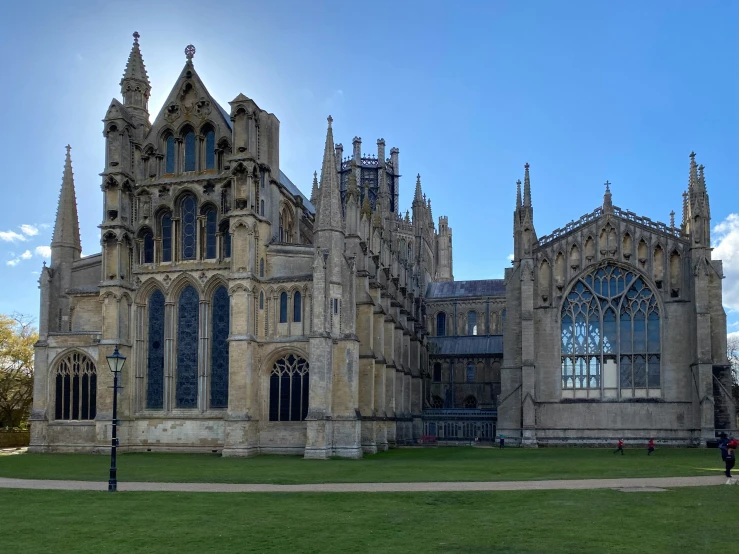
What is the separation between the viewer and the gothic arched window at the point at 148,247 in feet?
166

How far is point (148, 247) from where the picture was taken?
50938 millimetres

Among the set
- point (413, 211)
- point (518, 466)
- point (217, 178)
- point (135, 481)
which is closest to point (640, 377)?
point (518, 466)

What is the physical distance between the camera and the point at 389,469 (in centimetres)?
3344

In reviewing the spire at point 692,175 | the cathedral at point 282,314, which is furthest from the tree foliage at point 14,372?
the spire at point 692,175

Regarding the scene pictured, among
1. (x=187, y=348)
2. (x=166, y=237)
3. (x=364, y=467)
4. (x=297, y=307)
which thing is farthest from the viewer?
(x=166, y=237)

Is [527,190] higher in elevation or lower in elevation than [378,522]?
higher

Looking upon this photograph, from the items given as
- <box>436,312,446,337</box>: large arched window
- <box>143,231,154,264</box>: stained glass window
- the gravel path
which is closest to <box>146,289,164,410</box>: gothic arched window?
<box>143,231,154,264</box>: stained glass window

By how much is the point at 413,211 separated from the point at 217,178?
5480 centimetres

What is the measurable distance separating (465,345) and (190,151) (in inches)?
1547

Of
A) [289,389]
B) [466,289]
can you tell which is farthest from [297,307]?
[466,289]

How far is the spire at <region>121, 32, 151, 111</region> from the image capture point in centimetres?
5353

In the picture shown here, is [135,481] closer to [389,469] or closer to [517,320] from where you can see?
[389,469]

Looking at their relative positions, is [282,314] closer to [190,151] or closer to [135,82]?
[190,151]

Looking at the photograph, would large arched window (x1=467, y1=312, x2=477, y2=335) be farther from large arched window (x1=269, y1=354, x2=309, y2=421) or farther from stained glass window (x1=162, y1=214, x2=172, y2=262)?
stained glass window (x1=162, y1=214, x2=172, y2=262)
